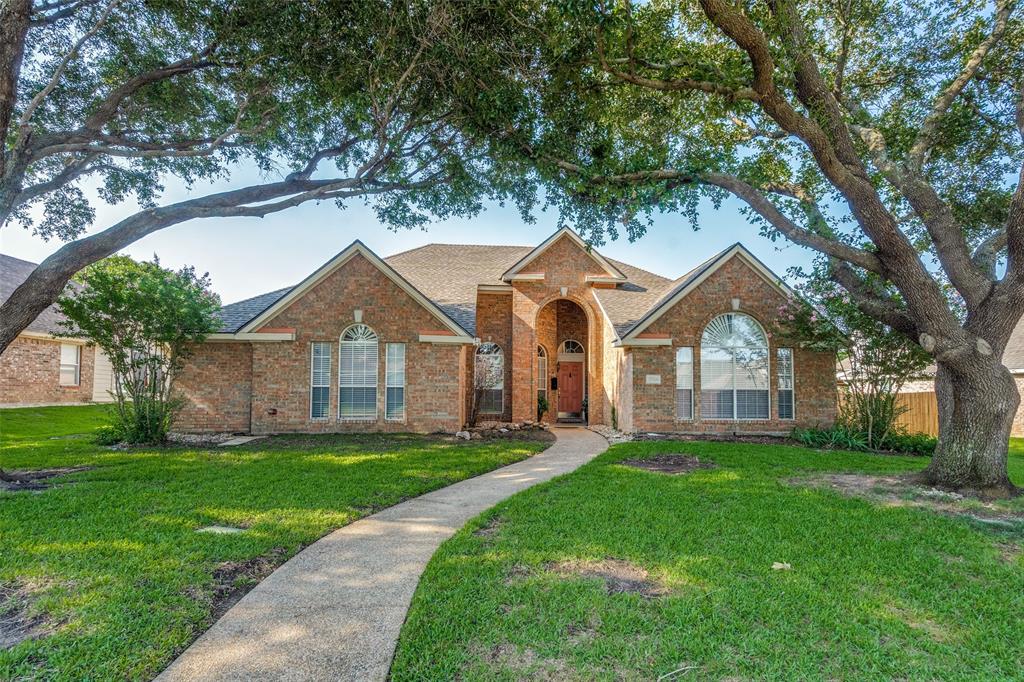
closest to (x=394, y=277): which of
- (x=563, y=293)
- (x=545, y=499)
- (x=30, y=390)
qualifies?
(x=563, y=293)

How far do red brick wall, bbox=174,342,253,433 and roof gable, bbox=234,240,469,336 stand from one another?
1.13 m

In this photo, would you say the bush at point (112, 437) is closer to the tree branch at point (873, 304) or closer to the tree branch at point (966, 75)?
the tree branch at point (873, 304)

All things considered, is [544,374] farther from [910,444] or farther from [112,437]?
[112,437]

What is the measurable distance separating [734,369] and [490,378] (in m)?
8.46

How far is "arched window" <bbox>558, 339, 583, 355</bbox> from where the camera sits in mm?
20175

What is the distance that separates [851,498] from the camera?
682cm

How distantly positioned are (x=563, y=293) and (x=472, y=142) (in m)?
8.83

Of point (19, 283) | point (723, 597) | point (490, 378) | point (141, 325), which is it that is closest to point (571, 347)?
point (490, 378)

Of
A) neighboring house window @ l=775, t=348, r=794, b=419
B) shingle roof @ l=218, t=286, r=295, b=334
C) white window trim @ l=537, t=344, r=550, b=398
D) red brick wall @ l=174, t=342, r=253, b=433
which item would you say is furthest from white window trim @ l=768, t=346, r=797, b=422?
red brick wall @ l=174, t=342, r=253, b=433

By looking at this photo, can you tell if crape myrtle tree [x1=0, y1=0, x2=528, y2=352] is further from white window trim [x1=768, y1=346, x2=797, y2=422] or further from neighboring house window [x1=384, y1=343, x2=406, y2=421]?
white window trim [x1=768, y1=346, x2=797, y2=422]

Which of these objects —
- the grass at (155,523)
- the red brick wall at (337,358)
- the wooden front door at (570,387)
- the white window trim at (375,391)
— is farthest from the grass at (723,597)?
the wooden front door at (570,387)

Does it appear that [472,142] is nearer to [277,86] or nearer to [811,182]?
[277,86]

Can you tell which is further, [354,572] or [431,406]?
[431,406]

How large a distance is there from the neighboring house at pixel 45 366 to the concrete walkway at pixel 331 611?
20.1 meters
